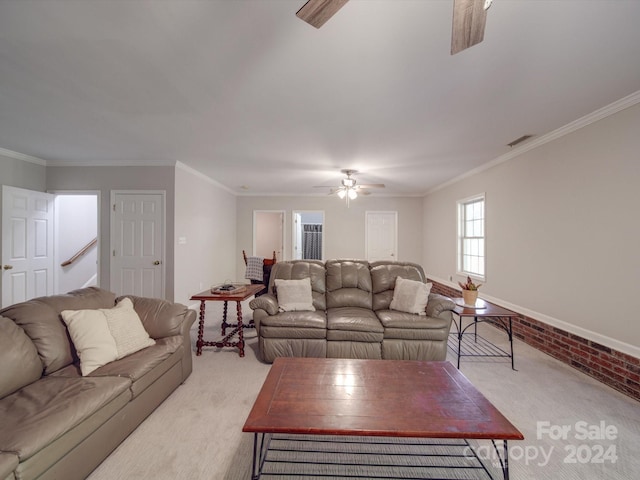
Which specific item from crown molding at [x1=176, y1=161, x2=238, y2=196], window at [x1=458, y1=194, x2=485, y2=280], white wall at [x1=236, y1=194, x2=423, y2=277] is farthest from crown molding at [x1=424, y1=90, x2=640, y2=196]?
crown molding at [x1=176, y1=161, x2=238, y2=196]

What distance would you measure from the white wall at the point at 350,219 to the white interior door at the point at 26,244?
3.84 m

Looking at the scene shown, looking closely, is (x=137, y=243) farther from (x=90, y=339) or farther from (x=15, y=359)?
(x=15, y=359)

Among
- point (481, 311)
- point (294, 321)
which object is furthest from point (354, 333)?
point (481, 311)

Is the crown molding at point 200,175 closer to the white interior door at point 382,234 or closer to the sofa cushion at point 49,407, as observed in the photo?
the sofa cushion at point 49,407

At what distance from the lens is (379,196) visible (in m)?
7.06

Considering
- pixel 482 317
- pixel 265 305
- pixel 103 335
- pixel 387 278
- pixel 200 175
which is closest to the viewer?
pixel 103 335

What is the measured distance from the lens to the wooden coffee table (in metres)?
1.24

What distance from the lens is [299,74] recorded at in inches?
80.4

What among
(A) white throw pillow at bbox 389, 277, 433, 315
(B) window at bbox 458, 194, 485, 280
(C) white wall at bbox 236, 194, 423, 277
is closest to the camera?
(A) white throw pillow at bbox 389, 277, 433, 315

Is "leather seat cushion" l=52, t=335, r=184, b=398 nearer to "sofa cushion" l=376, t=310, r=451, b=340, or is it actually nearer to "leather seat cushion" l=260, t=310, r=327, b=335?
"leather seat cushion" l=260, t=310, r=327, b=335

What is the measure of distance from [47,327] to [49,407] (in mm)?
676

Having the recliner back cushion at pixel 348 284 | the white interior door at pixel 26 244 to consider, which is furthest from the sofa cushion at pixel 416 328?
the white interior door at pixel 26 244

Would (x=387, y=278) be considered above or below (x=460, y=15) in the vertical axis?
below

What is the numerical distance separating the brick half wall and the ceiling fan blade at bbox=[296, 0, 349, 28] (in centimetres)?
349
